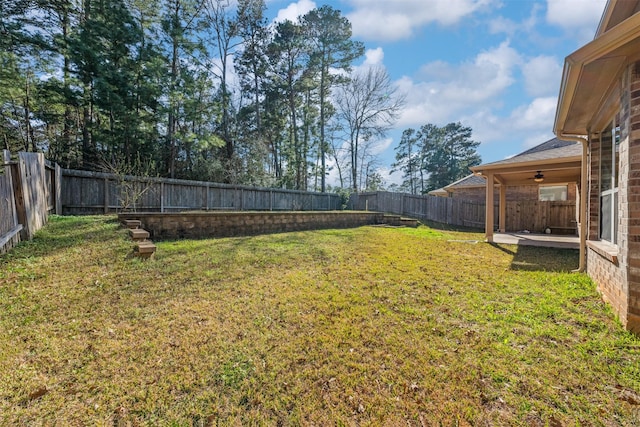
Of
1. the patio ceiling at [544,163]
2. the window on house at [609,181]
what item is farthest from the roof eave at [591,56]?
the patio ceiling at [544,163]

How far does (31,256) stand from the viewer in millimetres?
3814

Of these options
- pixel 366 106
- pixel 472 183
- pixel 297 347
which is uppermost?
pixel 366 106

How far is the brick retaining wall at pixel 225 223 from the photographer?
601 centimetres

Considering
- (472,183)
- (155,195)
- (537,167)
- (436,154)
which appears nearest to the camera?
(537,167)

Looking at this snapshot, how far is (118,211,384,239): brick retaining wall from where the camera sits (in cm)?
601

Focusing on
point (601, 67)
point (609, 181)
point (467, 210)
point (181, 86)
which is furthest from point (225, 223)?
point (467, 210)

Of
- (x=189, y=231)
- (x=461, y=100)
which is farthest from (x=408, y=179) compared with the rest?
(x=189, y=231)

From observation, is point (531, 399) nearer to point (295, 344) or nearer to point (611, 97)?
point (295, 344)

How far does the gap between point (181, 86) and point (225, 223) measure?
913 cm

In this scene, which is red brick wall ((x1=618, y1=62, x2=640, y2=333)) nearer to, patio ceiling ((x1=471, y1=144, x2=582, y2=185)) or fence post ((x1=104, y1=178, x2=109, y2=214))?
patio ceiling ((x1=471, y1=144, x2=582, y2=185))

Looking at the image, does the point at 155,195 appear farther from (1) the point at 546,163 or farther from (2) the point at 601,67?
(1) the point at 546,163

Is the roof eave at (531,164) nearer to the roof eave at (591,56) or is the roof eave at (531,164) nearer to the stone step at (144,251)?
the roof eave at (591,56)

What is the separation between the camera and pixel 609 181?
351 centimetres

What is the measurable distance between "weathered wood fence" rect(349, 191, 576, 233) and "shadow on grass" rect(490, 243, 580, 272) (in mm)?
5221
